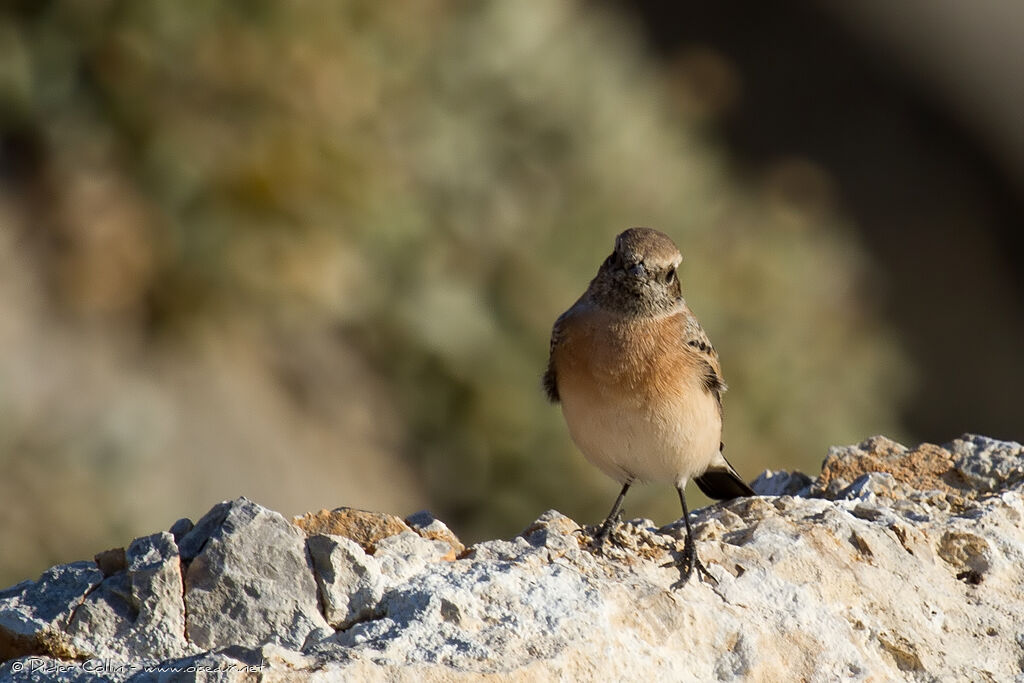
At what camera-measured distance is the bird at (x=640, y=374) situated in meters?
5.13

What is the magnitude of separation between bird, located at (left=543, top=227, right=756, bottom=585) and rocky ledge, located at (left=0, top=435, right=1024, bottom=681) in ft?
2.67

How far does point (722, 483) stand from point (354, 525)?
222 centimetres

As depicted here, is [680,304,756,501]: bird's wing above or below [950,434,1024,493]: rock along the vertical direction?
above

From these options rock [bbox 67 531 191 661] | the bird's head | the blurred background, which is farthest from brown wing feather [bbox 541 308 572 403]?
the blurred background

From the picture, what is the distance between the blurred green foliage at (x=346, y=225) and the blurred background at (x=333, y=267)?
0.06 ft

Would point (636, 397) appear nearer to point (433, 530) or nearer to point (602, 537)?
point (602, 537)

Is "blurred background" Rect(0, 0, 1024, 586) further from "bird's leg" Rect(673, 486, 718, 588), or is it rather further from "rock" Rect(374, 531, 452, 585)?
"bird's leg" Rect(673, 486, 718, 588)

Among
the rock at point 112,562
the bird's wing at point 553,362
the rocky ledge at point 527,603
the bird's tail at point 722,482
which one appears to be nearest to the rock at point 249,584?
the rocky ledge at point 527,603

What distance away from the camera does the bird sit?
16.8 feet

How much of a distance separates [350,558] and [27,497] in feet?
16.4

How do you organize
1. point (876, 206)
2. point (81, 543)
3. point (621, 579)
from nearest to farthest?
point (621, 579)
point (81, 543)
point (876, 206)

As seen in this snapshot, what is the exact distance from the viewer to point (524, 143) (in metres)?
10.2

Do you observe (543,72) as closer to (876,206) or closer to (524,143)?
(524,143)

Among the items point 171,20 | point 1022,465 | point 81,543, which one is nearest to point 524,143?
point 171,20
